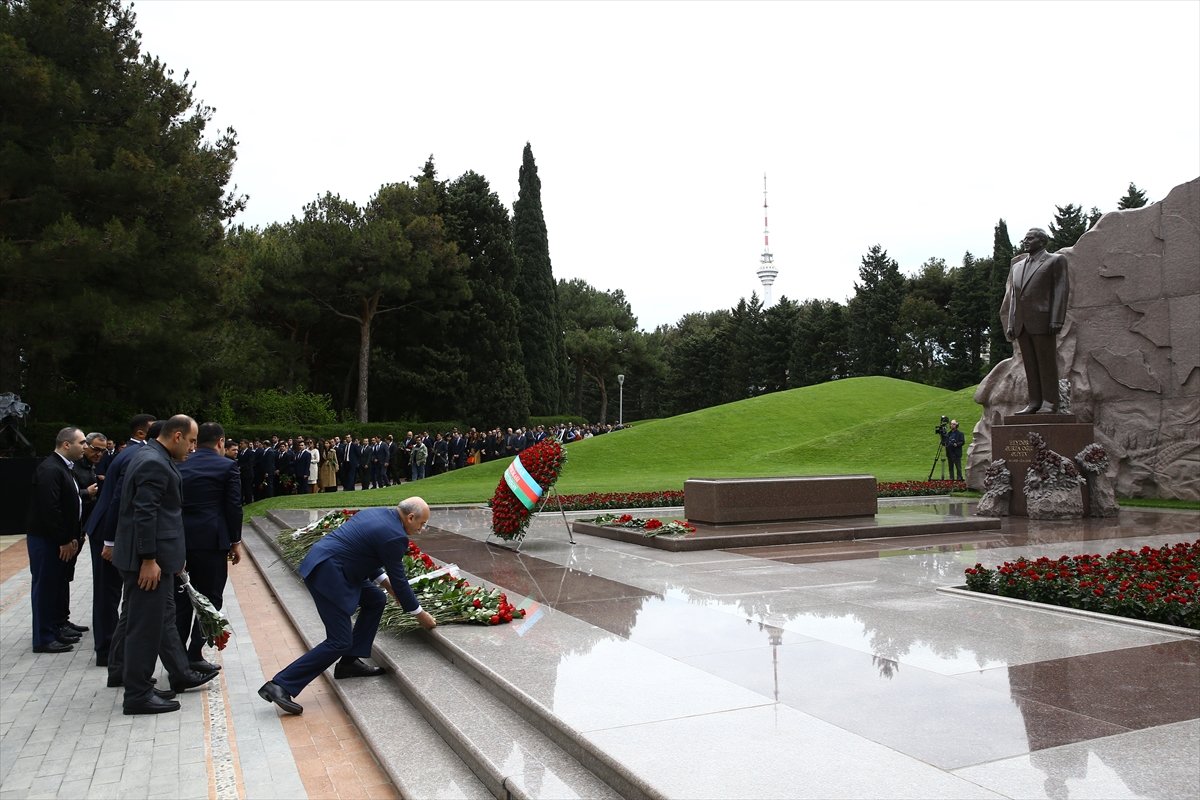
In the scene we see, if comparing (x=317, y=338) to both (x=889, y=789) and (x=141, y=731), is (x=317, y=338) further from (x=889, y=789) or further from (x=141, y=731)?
(x=889, y=789)

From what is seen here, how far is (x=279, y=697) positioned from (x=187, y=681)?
0.95 meters

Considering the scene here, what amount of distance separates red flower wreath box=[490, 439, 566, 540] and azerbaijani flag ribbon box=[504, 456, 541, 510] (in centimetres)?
7

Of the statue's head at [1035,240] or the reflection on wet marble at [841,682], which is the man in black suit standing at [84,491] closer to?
the reflection on wet marble at [841,682]

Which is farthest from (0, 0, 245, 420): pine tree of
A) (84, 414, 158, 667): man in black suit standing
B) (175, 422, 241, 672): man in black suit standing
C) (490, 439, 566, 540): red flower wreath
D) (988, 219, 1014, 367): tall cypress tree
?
(988, 219, 1014, 367): tall cypress tree

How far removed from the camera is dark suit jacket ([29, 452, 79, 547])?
664 centimetres

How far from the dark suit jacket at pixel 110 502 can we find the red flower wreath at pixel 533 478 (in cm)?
489

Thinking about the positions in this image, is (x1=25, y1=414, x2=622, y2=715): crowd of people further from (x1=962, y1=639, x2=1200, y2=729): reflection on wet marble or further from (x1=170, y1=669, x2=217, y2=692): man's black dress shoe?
(x1=962, y1=639, x2=1200, y2=729): reflection on wet marble

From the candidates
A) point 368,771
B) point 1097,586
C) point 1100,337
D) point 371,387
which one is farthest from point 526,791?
point 371,387

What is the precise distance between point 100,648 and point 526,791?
14.9 ft

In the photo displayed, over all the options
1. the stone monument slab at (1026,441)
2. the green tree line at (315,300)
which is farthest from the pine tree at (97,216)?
the stone monument slab at (1026,441)

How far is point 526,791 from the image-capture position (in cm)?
351

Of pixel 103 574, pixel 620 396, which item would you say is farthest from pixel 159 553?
pixel 620 396

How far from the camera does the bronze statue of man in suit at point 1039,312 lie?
13523 millimetres

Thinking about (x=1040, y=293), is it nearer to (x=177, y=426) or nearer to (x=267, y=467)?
(x=177, y=426)
